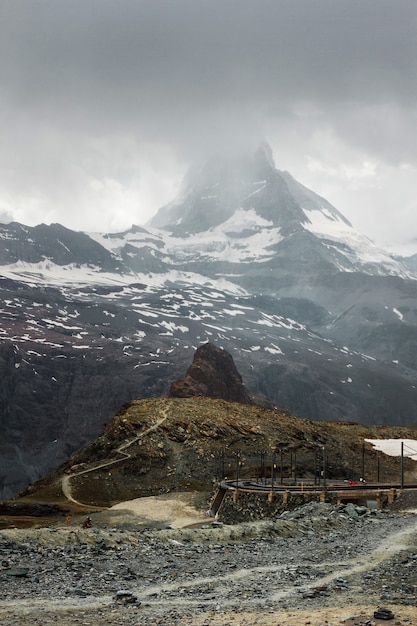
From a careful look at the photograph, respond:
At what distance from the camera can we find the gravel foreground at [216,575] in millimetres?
30984

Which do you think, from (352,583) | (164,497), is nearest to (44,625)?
(352,583)

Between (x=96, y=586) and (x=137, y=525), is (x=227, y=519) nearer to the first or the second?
(x=137, y=525)

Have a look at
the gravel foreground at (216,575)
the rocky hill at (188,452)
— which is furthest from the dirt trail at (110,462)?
the gravel foreground at (216,575)

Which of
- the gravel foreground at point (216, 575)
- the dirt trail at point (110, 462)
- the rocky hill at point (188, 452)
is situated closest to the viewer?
the gravel foreground at point (216, 575)

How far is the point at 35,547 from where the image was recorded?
47125 mm

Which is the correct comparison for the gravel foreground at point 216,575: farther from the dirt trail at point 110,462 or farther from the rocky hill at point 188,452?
the rocky hill at point 188,452

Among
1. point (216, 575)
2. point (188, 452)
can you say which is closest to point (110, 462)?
point (188, 452)

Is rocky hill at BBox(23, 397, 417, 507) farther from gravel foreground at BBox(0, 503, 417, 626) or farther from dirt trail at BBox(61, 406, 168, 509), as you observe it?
gravel foreground at BBox(0, 503, 417, 626)

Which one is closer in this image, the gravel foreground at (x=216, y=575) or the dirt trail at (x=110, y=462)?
the gravel foreground at (x=216, y=575)

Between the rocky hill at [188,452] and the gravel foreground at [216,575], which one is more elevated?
the gravel foreground at [216,575]

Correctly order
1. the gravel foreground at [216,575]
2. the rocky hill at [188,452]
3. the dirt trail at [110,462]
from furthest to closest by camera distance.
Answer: the rocky hill at [188,452] < the dirt trail at [110,462] < the gravel foreground at [216,575]

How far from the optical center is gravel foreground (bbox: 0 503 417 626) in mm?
30984

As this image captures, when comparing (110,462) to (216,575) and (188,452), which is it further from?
(216,575)

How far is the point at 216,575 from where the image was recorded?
41.3 m
